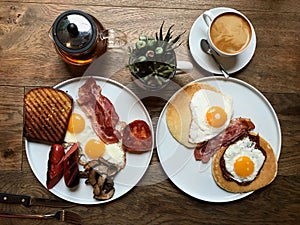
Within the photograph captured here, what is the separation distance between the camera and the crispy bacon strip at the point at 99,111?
1.78m

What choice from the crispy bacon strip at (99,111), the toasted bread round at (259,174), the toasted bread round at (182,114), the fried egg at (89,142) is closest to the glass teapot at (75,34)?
the crispy bacon strip at (99,111)

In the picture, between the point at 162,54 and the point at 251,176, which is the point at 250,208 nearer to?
the point at 251,176

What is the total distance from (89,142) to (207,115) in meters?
0.44

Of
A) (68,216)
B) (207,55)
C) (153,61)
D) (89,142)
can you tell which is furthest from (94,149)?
(207,55)

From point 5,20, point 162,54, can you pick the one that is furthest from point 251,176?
point 5,20

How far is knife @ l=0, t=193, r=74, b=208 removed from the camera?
1.79 meters

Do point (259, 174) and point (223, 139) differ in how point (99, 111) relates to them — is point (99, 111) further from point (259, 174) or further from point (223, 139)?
point (259, 174)

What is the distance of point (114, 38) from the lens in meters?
1.80

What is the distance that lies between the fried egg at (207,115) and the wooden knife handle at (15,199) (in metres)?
0.63

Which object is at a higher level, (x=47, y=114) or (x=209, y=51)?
(x=209, y=51)

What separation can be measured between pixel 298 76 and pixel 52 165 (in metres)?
0.97

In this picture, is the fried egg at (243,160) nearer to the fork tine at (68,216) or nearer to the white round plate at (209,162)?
the white round plate at (209,162)

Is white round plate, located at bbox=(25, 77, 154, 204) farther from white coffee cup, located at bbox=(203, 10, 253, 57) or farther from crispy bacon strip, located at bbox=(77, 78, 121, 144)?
white coffee cup, located at bbox=(203, 10, 253, 57)

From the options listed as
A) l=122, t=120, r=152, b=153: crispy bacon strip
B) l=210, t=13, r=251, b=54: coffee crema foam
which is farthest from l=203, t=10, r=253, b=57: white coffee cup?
l=122, t=120, r=152, b=153: crispy bacon strip
